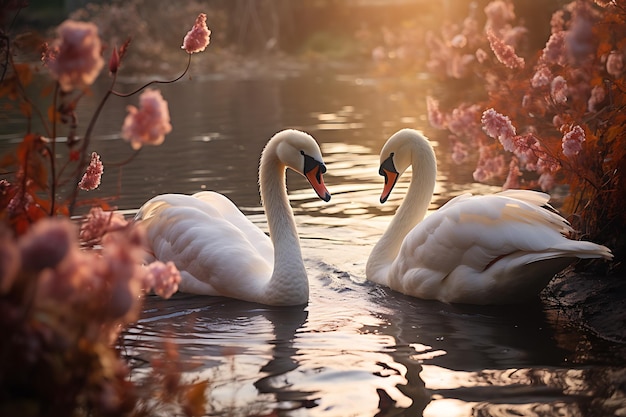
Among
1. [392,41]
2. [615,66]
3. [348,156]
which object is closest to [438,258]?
[615,66]

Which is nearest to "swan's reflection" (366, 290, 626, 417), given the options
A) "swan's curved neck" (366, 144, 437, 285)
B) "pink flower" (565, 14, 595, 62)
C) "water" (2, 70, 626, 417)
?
"water" (2, 70, 626, 417)

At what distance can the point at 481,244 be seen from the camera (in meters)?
5.61

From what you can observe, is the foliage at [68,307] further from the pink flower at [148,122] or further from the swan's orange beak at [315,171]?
the swan's orange beak at [315,171]

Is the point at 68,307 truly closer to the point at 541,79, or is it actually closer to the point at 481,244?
the point at 481,244

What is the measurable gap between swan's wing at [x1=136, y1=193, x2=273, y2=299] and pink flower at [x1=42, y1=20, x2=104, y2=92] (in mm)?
3467

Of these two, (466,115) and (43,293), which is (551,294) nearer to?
(466,115)

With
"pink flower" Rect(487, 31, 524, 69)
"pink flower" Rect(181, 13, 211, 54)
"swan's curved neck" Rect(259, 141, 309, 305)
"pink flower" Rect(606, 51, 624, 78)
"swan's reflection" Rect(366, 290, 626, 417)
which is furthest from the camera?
"pink flower" Rect(487, 31, 524, 69)

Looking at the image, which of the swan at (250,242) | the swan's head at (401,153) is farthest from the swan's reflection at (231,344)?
the swan's head at (401,153)

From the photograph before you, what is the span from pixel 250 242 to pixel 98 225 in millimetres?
3374

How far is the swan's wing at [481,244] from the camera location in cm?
534

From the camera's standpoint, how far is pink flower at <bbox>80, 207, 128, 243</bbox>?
337 cm

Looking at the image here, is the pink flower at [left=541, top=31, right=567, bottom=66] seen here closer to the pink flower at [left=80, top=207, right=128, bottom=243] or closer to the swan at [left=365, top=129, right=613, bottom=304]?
the swan at [left=365, top=129, right=613, bottom=304]

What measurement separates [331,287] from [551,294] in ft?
4.85

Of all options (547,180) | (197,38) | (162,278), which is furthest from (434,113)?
(162,278)
